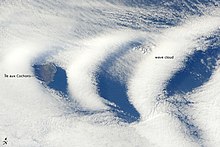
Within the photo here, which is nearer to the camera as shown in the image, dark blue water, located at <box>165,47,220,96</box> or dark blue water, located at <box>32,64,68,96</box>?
dark blue water, located at <box>32,64,68,96</box>

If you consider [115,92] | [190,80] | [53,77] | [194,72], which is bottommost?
[53,77]

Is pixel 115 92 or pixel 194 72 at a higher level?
pixel 194 72

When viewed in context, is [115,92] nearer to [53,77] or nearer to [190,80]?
[53,77]

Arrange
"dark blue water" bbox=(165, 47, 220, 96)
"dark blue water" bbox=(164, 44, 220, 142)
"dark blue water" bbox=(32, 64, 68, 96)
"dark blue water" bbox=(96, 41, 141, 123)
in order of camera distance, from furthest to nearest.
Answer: "dark blue water" bbox=(165, 47, 220, 96), "dark blue water" bbox=(32, 64, 68, 96), "dark blue water" bbox=(164, 44, 220, 142), "dark blue water" bbox=(96, 41, 141, 123)

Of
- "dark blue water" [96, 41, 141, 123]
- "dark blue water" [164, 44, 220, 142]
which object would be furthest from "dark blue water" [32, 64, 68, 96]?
"dark blue water" [164, 44, 220, 142]

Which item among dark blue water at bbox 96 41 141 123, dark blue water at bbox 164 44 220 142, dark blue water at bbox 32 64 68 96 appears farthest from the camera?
dark blue water at bbox 32 64 68 96

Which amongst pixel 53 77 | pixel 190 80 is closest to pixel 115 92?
pixel 53 77

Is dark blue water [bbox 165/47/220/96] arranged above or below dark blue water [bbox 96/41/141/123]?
above

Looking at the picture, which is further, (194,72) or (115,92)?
(194,72)

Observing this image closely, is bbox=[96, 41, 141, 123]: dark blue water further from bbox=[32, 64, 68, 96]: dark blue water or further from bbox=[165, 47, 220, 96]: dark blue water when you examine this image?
bbox=[165, 47, 220, 96]: dark blue water

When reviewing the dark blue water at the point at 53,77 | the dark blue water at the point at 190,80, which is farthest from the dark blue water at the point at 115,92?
the dark blue water at the point at 190,80

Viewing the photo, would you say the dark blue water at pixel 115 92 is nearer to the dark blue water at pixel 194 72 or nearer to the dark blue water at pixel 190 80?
the dark blue water at pixel 190 80
